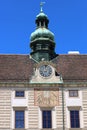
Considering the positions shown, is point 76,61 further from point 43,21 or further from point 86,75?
point 43,21

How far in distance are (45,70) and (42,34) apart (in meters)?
5.29

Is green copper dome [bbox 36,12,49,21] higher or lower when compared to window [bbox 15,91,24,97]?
higher

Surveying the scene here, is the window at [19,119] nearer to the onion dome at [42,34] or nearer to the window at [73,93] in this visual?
the window at [73,93]

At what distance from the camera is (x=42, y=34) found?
142ft

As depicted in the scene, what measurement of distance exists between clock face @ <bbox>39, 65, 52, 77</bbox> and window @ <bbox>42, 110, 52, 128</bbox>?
336 centimetres

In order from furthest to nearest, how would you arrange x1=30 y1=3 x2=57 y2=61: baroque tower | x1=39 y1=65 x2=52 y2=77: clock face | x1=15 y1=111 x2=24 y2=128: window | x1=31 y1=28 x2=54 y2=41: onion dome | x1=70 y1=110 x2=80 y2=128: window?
x1=31 y1=28 x2=54 y2=41: onion dome, x1=30 y1=3 x2=57 y2=61: baroque tower, x1=39 y1=65 x2=52 y2=77: clock face, x1=70 y1=110 x2=80 y2=128: window, x1=15 y1=111 x2=24 y2=128: window

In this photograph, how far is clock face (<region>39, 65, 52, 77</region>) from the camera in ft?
128

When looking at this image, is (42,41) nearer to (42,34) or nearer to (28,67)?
(42,34)

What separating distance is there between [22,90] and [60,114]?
12.9 feet

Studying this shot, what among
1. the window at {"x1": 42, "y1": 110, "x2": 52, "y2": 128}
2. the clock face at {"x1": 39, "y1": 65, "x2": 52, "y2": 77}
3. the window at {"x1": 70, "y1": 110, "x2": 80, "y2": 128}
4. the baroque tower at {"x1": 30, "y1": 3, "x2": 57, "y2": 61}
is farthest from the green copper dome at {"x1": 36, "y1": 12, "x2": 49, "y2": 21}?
the window at {"x1": 70, "y1": 110, "x2": 80, "y2": 128}

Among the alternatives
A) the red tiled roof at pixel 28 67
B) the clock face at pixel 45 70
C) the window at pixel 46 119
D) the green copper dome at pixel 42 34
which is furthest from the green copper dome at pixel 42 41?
the window at pixel 46 119

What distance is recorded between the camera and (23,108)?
37.8 meters

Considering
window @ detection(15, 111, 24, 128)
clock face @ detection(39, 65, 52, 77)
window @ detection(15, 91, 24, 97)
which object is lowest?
window @ detection(15, 111, 24, 128)

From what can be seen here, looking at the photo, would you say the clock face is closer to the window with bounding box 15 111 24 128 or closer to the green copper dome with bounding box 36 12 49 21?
the window with bounding box 15 111 24 128
